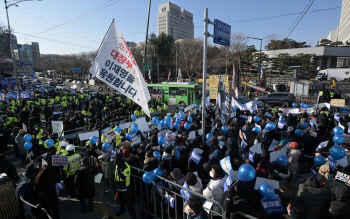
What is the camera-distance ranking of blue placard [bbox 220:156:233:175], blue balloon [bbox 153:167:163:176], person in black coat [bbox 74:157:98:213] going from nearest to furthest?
1. blue placard [bbox 220:156:233:175]
2. blue balloon [bbox 153:167:163:176]
3. person in black coat [bbox 74:157:98:213]

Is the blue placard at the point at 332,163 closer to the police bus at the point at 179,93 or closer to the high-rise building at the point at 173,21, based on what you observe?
the police bus at the point at 179,93

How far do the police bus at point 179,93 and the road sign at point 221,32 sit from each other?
1055 cm

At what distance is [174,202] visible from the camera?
13.7ft

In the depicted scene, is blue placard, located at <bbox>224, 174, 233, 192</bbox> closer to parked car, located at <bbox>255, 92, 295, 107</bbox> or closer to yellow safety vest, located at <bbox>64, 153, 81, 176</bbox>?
yellow safety vest, located at <bbox>64, 153, 81, 176</bbox>

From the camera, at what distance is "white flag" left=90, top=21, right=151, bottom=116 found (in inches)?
Result: 219

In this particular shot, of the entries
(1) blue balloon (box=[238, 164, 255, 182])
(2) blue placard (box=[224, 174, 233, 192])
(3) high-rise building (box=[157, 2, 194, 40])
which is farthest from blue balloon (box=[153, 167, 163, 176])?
(3) high-rise building (box=[157, 2, 194, 40])

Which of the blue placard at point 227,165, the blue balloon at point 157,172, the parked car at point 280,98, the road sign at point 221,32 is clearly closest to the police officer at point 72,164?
the blue balloon at point 157,172

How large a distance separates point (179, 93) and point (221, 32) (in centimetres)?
1185

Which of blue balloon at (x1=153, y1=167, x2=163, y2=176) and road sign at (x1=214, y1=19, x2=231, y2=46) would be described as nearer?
blue balloon at (x1=153, y1=167, x2=163, y2=176)

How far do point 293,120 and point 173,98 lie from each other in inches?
444

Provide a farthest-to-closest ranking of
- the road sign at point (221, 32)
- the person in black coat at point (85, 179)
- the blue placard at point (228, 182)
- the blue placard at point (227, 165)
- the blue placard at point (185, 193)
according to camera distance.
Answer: the road sign at point (221, 32) < the person in black coat at point (85, 179) < the blue placard at point (227, 165) < the blue placard at point (185, 193) < the blue placard at point (228, 182)

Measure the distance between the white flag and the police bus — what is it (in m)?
11.1

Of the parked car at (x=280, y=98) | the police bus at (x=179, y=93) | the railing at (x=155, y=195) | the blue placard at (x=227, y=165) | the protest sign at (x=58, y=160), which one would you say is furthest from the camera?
the parked car at (x=280, y=98)

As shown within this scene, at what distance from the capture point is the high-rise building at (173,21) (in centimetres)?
12050
